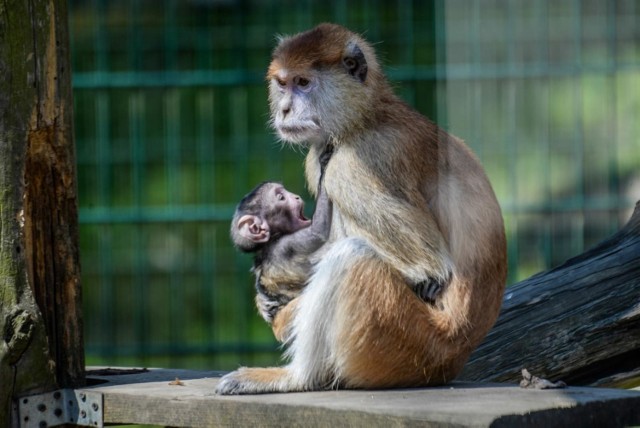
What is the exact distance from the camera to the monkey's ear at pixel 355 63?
4586 millimetres

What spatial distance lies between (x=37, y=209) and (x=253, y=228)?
984mm

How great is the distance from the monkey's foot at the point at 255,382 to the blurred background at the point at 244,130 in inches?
96.5

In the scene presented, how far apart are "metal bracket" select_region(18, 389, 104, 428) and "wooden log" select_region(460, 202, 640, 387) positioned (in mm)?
1364

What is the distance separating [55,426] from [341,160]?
1.28 metres

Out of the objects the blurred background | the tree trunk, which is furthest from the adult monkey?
the blurred background

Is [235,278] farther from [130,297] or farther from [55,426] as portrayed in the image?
[55,426]

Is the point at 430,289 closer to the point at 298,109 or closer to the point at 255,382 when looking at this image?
the point at 255,382

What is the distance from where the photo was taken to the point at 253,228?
16.0ft

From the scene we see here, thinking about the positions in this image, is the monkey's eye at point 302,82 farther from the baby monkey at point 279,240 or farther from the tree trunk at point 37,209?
the tree trunk at point 37,209

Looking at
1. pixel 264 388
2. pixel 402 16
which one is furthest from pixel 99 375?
pixel 402 16

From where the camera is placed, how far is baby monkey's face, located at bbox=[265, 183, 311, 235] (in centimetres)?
486

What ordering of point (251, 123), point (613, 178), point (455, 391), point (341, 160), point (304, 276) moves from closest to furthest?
point (455, 391), point (341, 160), point (304, 276), point (613, 178), point (251, 123)

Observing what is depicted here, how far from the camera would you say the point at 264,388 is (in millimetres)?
4066

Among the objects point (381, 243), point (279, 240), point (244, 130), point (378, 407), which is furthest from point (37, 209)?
point (244, 130)
